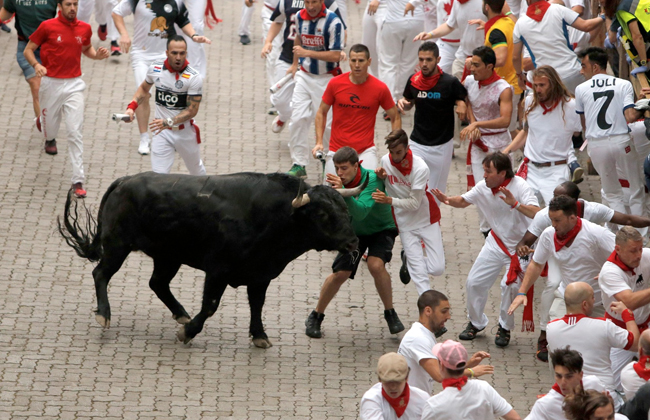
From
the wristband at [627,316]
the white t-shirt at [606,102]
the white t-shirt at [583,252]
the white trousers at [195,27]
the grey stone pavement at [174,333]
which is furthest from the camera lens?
the white trousers at [195,27]

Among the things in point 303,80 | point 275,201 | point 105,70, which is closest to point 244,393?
point 275,201

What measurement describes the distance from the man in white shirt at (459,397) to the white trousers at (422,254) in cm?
331

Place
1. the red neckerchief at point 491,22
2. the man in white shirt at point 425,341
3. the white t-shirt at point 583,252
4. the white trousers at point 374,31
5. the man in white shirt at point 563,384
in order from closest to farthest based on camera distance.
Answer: the man in white shirt at point 563,384 < the man in white shirt at point 425,341 < the white t-shirt at point 583,252 < the red neckerchief at point 491,22 < the white trousers at point 374,31

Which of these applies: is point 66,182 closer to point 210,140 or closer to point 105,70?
point 210,140

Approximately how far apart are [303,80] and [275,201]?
14.6ft

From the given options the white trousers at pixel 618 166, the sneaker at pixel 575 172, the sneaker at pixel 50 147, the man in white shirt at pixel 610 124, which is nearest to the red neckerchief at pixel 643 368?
the sneaker at pixel 575 172

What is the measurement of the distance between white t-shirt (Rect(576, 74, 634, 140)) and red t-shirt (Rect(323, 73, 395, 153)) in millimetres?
2107

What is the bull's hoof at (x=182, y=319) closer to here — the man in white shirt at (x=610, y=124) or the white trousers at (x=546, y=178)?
the white trousers at (x=546, y=178)

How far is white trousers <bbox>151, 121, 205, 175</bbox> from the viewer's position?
11.4 meters

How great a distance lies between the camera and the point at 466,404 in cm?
602

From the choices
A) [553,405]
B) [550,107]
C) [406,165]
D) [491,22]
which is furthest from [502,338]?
[491,22]

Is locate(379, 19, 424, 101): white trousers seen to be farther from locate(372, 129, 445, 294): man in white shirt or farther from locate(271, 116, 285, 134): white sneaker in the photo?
locate(372, 129, 445, 294): man in white shirt

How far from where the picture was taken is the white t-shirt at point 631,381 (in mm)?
6637

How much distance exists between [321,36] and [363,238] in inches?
159
